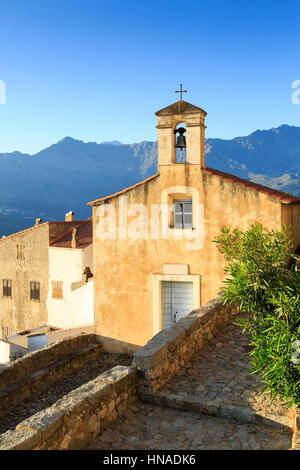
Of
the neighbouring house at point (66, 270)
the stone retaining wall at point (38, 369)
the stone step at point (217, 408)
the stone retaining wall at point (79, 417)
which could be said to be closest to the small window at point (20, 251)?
the neighbouring house at point (66, 270)

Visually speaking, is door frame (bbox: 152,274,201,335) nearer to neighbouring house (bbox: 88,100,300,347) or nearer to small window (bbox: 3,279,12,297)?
neighbouring house (bbox: 88,100,300,347)

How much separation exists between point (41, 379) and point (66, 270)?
20.2m

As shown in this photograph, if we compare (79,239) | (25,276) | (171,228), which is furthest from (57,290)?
(171,228)

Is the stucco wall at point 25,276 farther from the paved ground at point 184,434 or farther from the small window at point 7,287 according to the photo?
the paved ground at point 184,434

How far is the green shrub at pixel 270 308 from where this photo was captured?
15.3 ft

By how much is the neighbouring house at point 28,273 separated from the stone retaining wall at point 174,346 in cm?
2105

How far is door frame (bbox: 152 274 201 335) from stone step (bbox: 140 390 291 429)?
22.1 feet

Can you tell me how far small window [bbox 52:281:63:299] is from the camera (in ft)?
101

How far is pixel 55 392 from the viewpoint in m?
10.3

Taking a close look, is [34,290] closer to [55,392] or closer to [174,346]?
[55,392]

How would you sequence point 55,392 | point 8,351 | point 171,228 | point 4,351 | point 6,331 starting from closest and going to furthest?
point 55,392 < point 171,228 < point 8,351 < point 4,351 < point 6,331

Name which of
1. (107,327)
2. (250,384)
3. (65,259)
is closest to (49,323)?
(65,259)

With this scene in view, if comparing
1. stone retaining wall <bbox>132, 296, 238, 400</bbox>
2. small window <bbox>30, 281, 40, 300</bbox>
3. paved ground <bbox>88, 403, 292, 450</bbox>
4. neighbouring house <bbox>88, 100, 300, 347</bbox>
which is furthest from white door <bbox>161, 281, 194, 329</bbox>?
small window <bbox>30, 281, 40, 300</bbox>
